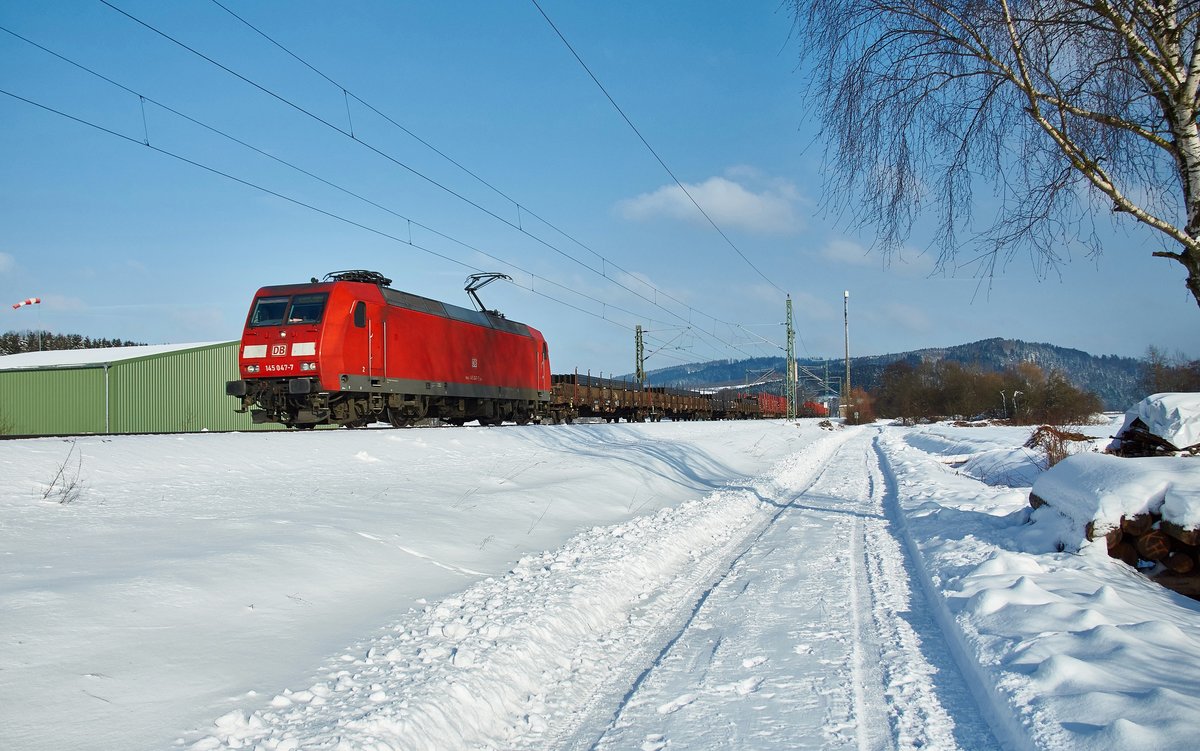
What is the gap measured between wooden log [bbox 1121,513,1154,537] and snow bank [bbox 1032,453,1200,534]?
36mm

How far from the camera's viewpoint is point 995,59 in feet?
20.6

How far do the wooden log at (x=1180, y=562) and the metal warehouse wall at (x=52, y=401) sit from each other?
32870 mm

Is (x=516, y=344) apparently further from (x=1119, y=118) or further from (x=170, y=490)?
(x=1119, y=118)

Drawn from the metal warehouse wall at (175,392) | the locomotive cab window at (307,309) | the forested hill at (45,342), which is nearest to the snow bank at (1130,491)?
the locomotive cab window at (307,309)

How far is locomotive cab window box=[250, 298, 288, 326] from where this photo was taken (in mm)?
17156

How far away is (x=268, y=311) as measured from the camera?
17.4 m

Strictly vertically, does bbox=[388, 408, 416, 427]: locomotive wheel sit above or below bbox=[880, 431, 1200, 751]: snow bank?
above

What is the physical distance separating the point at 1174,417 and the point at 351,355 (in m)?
15.0

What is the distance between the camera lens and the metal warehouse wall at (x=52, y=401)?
29.0 metres

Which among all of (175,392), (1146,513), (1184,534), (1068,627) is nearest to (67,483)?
(1068,627)

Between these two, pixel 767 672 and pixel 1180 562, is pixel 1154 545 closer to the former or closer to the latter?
pixel 1180 562

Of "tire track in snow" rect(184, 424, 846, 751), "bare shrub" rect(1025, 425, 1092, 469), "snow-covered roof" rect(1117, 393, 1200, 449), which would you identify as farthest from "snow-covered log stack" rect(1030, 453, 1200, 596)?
"bare shrub" rect(1025, 425, 1092, 469)

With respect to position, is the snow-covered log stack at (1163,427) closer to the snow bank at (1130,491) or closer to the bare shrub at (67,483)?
the snow bank at (1130,491)

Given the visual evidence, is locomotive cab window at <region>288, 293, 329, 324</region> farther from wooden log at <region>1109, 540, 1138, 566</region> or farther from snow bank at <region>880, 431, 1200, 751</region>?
wooden log at <region>1109, 540, 1138, 566</region>
